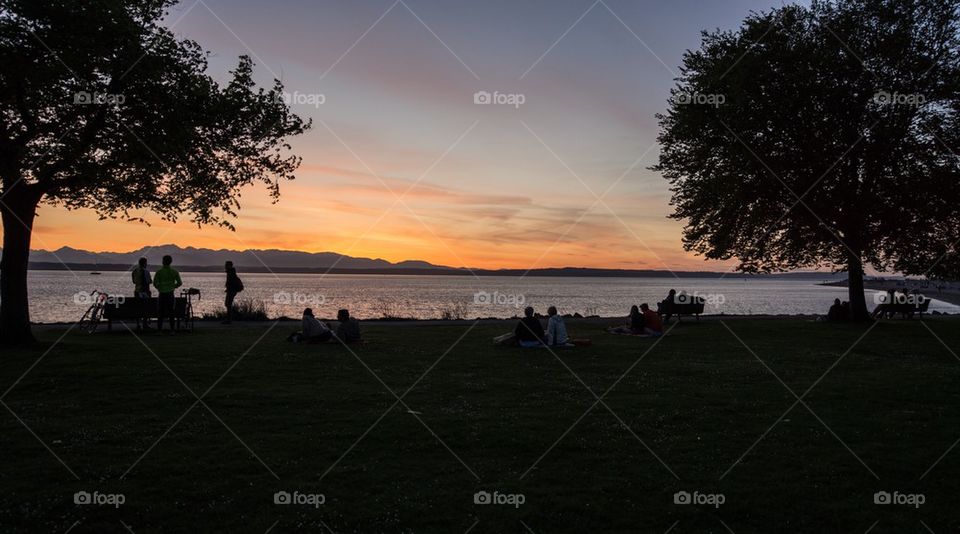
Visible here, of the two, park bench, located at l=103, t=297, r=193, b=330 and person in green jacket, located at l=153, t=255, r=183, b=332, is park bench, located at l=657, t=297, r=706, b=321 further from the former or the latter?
park bench, located at l=103, t=297, r=193, b=330

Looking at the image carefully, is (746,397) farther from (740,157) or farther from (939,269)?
(939,269)

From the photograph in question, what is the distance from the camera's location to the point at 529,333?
21156mm

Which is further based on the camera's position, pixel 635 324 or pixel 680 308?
pixel 680 308

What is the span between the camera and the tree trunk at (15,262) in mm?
18375

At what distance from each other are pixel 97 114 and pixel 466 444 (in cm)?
1590

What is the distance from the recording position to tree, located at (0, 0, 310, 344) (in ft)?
56.1

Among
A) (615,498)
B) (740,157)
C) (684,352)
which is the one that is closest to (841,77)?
(740,157)

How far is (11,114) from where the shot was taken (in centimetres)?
1852

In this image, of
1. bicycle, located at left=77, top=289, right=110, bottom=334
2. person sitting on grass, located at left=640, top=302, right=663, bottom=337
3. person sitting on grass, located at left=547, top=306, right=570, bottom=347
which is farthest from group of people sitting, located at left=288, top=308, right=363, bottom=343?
person sitting on grass, located at left=640, top=302, right=663, bottom=337

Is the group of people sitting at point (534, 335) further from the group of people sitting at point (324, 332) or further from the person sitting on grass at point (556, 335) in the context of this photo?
the group of people sitting at point (324, 332)

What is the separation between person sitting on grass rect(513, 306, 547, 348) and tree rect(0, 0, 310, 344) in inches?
409

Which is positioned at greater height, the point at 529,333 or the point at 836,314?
the point at 836,314

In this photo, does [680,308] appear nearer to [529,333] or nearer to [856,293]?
[856,293]

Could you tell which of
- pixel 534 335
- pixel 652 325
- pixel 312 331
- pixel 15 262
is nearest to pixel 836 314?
pixel 652 325
